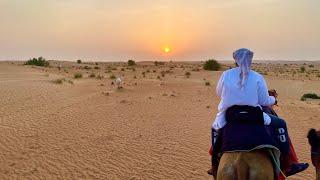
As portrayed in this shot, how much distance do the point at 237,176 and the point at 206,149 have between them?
24.8ft

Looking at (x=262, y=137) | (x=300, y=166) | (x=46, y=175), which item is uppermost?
(x=262, y=137)

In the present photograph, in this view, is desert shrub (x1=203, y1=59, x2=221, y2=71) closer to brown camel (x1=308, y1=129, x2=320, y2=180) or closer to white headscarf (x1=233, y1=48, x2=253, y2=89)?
brown camel (x1=308, y1=129, x2=320, y2=180)

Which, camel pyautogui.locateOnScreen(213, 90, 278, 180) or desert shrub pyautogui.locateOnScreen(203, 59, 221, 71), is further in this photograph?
desert shrub pyautogui.locateOnScreen(203, 59, 221, 71)

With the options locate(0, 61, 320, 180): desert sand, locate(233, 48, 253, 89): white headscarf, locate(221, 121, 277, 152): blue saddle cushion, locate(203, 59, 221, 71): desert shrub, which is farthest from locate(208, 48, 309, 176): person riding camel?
locate(203, 59, 221, 71): desert shrub

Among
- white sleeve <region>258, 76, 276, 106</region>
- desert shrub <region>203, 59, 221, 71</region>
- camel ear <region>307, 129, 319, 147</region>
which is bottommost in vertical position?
desert shrub <region>203, 59, 221, 71</region>

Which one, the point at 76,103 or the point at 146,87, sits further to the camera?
the point at 146,87

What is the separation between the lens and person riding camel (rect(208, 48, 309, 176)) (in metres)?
6.86

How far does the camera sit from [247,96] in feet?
22.4

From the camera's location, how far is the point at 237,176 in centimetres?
613

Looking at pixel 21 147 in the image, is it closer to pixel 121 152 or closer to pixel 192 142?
pixel 121 152

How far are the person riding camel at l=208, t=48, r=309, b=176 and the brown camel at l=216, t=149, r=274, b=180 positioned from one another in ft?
2.26

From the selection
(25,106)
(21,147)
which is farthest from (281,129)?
(25,106)

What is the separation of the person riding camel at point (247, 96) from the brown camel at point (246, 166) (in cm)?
69

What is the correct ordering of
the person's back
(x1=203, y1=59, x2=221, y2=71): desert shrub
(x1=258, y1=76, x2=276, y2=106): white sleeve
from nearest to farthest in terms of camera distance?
1. the person's back
2. (x1=258, y1=76, x2=276, y2=106): white sleeve
3. (x1=203, y1=59, x2=221, y2=71): desert shrub
